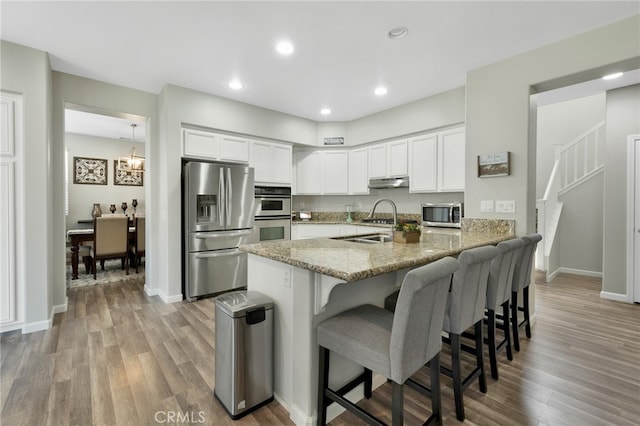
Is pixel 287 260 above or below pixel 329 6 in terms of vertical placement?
below

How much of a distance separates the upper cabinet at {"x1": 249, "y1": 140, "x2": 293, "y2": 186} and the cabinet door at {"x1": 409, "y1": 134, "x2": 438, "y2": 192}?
2.01 meters

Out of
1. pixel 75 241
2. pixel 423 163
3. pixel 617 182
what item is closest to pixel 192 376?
pixel 423 163

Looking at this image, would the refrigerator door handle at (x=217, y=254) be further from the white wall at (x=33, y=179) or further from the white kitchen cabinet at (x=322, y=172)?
the white kitchen cabinet at (x=322, y=172)

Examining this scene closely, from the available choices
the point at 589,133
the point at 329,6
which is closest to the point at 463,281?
the point at 329,6

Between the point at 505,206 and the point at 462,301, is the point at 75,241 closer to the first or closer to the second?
the point at 462,301

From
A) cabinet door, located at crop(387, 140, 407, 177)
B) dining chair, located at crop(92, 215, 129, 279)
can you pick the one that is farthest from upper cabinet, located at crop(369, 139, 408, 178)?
dining chair, located at crop(92, 215, 129, 279)

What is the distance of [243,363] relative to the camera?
1693 millimetres

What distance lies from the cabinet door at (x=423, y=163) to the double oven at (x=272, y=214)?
6.70ft

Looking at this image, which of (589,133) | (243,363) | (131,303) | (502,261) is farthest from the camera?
(589,133)

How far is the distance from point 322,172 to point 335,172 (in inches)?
9.7

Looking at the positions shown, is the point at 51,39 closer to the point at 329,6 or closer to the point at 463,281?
the point at 329,6

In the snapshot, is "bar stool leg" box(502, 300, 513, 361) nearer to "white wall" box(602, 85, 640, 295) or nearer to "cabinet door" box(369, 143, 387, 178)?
"white wall" box(602, 85, 640, 295)

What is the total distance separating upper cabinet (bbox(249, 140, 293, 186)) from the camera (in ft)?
15.0

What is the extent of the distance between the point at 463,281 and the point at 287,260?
987mm
